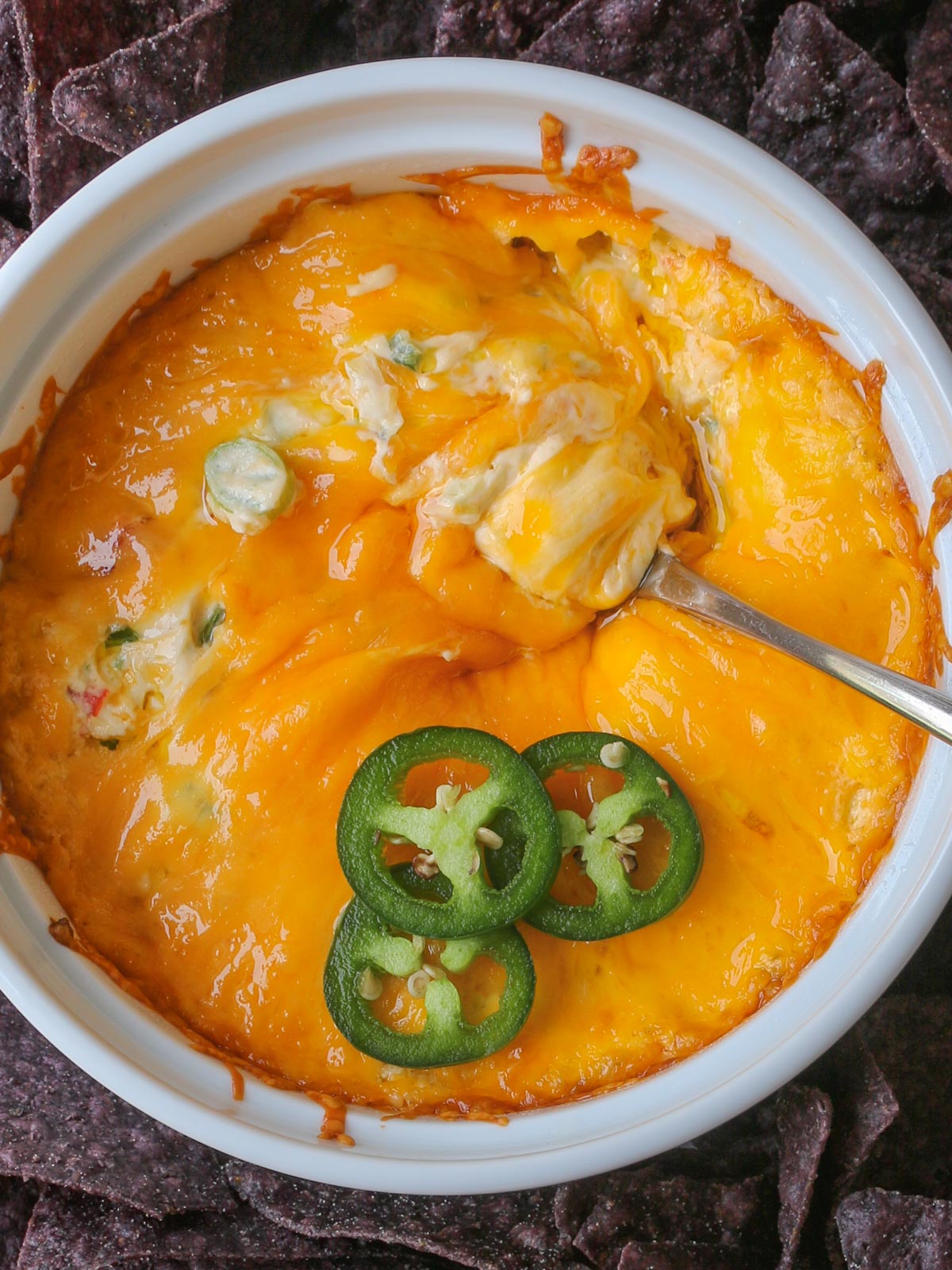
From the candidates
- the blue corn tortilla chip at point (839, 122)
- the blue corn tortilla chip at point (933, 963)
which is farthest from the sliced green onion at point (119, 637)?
the blue corn tortilla chip at point (933, 963)

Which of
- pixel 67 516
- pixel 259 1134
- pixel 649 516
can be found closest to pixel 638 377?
pixel 649 516

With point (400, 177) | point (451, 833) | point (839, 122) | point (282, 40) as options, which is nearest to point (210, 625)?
point (451, 833)

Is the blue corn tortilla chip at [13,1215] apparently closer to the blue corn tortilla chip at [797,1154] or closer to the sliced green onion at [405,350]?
the blue corn tortilla chip at [797,1154]

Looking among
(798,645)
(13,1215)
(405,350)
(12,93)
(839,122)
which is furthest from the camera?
(13,1215)

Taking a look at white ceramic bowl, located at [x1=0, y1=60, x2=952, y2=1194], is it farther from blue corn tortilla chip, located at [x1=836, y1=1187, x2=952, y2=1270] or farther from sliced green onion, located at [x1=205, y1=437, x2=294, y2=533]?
blue corn tortilla chip, located at [x1=836, y1=1187, x2=952, y2=1270]

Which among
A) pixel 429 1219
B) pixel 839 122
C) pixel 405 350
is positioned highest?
pixel 839 122

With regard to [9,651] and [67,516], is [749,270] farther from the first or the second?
[9,651]

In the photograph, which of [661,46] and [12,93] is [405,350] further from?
[12,93]
